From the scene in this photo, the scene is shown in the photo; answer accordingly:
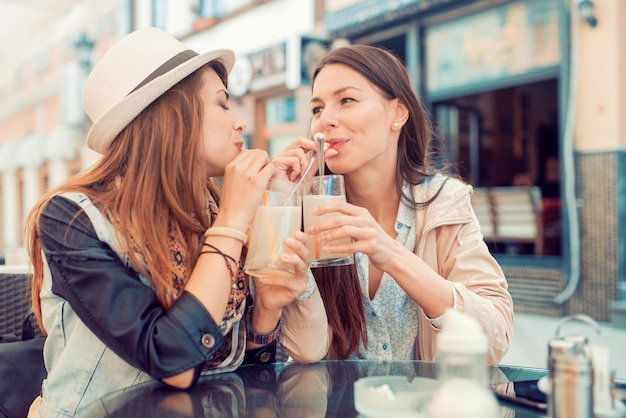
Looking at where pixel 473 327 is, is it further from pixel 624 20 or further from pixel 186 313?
pixel 624 20

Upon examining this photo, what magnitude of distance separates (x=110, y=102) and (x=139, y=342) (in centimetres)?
64

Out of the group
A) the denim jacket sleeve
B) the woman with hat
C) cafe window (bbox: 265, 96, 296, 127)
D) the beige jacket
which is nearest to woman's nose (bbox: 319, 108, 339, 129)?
the beige jacket

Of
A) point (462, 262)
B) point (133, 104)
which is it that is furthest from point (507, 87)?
point (133, 104)

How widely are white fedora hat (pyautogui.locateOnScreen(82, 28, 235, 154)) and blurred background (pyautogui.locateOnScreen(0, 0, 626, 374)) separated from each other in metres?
0.86

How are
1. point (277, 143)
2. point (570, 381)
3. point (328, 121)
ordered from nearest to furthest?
point (570, 381) < point (328, 121) < point (277, 143)

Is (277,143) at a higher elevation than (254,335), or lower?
higher

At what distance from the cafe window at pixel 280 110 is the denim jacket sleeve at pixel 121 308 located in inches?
298

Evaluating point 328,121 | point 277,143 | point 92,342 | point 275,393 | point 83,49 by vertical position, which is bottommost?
point 275,393

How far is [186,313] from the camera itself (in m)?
1.28

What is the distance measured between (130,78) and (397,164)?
105 cm

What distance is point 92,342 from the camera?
1390 millimetres

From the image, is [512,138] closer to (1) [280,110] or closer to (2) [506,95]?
(2) [506,95]

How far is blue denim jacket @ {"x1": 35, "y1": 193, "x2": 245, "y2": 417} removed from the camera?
1.26 meters

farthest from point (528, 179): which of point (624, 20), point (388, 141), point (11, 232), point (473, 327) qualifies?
point (11, 232)
